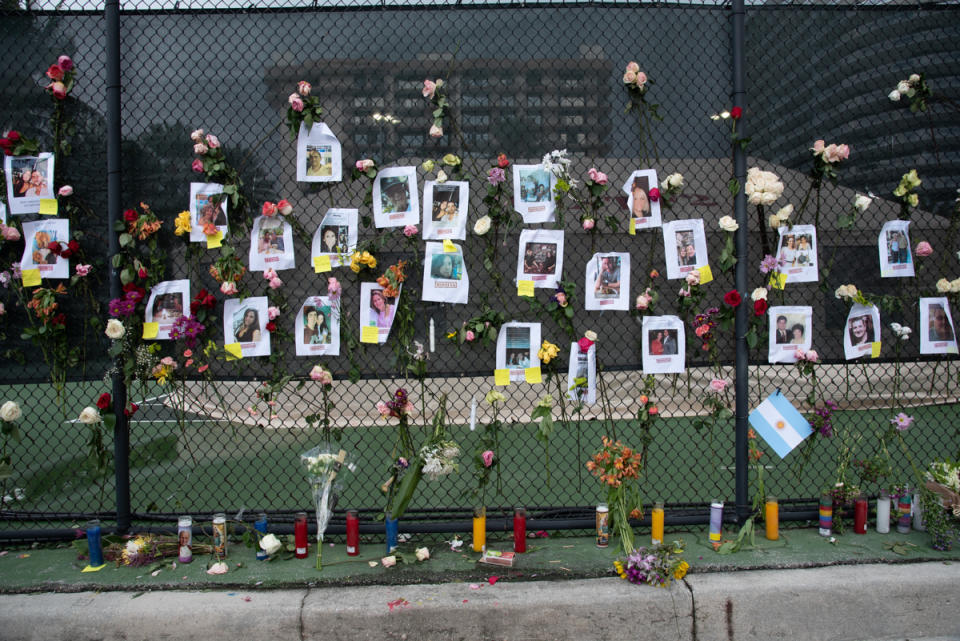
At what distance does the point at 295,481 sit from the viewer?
4.73 meters

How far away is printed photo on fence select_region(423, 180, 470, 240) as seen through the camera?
3.39 meters

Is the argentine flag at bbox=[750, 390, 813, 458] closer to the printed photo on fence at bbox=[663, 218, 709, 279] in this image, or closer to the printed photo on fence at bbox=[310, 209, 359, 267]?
the printed photo on fence at bbox=[663, 218, 709, 279]

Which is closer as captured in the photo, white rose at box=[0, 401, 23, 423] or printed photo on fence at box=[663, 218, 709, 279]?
white rose at box=[0, 401, 23, 423]

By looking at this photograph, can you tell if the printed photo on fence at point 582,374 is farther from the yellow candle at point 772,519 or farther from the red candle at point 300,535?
the red candle at point 300,535

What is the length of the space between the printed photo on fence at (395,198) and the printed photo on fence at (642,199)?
123 centimetres

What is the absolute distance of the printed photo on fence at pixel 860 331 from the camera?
3488 millimetres

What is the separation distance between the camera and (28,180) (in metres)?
3.37

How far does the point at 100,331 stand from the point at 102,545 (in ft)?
3.88

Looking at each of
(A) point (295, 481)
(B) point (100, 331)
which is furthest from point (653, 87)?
(A) point (295, 481)

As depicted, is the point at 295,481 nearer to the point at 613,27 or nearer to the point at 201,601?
the point at 201,601

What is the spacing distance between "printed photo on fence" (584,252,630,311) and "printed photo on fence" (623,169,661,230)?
0.22 m

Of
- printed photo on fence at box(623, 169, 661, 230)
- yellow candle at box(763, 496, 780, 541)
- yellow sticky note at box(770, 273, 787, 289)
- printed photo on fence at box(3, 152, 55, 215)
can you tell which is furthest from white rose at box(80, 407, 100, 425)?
yellow sticky note at box(770, 273, 787, 289)

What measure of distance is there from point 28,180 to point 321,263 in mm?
1732

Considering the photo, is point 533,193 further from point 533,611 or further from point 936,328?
point 936,328
